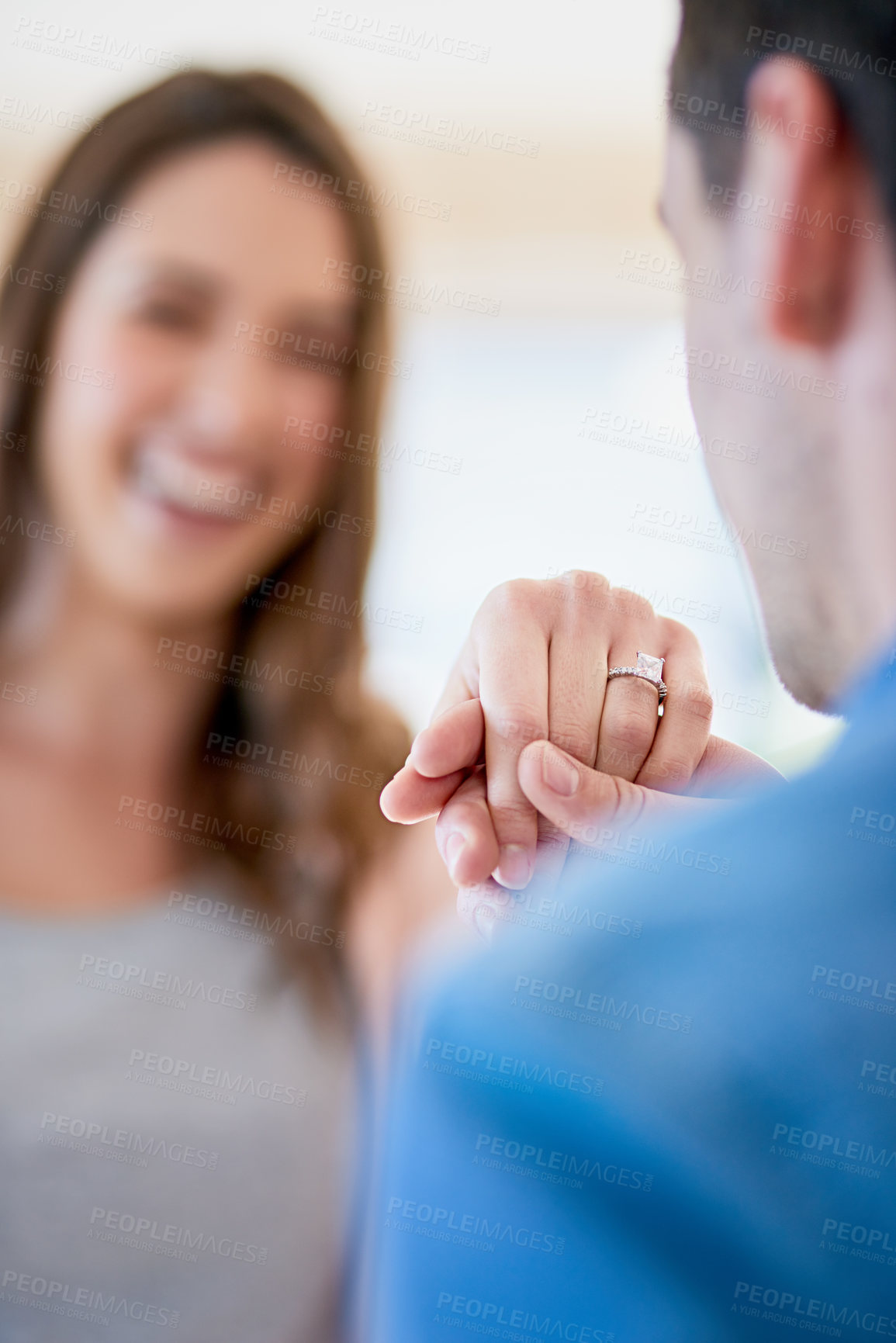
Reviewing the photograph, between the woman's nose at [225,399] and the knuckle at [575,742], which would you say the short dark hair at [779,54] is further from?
the woman's nose at [225,399]

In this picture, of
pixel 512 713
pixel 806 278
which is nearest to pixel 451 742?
pixel 512 713

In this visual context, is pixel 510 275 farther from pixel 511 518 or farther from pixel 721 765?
pixel 721 765

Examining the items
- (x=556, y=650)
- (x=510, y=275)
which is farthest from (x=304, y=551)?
(x=556, y=650)

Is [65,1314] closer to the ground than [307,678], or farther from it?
closer to the ground

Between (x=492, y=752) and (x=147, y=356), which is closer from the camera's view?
(x=492, y=752)

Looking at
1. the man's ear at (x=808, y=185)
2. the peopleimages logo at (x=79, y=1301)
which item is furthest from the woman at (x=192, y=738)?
the man's ear at (x=808, y=185)

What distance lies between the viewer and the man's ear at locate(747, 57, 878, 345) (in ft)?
1.27

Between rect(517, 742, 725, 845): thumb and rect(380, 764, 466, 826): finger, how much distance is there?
53 millimetres

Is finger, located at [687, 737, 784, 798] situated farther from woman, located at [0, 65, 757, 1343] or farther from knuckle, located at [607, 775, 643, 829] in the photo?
woman, located at [0, 65, 757, 1343]

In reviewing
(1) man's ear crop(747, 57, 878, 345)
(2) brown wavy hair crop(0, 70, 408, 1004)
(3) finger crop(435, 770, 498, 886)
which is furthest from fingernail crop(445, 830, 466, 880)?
(2) brown wavy hair crop(0, 70, 408, 1004)

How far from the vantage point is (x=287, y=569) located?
1364mm

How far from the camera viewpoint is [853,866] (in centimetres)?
32

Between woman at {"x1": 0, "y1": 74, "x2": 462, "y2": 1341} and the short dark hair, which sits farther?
woman at {"x1": 0, "y1": 74, "x2": 462, "y2": 1341}

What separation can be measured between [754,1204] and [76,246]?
4.28ft
